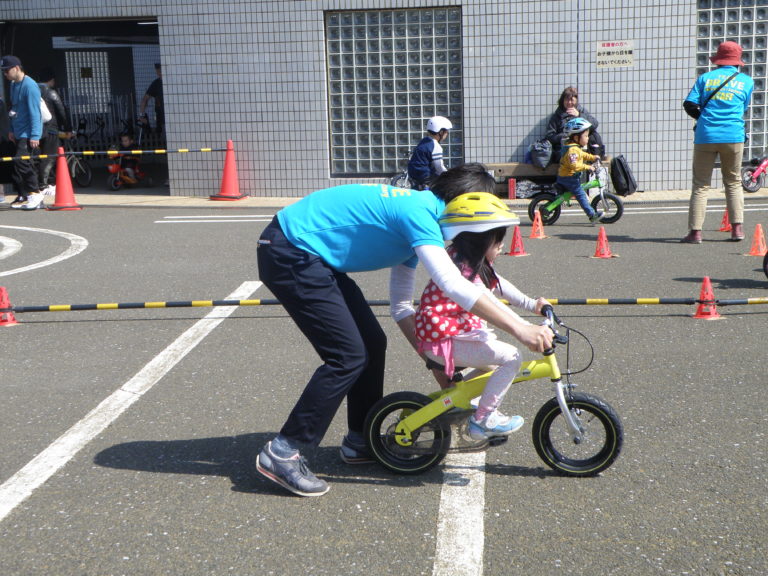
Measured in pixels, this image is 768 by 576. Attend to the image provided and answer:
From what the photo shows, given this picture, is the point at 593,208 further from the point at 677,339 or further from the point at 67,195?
the point at 67,195

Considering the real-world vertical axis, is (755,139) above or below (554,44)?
below

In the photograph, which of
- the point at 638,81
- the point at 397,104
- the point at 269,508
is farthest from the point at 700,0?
the point at 269,508

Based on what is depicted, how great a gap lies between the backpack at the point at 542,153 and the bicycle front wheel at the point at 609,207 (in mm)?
2216

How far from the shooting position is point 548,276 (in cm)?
922

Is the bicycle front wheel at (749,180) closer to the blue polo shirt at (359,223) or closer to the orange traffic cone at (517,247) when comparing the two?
the orange traffic cone at (517,247)

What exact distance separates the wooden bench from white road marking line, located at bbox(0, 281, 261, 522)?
8111mm

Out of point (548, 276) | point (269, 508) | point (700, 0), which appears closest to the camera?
point (269, 508)

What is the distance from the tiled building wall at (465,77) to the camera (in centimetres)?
1498

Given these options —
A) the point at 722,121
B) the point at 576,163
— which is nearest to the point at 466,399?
the point at 722,121

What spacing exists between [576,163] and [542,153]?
2.65 m

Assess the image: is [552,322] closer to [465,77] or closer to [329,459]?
[329,459]

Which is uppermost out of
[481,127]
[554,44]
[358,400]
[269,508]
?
[554,44]

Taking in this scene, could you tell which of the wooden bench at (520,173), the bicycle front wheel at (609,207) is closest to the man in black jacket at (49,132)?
the wooden bench at (520,173)

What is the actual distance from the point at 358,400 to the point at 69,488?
1.35m
